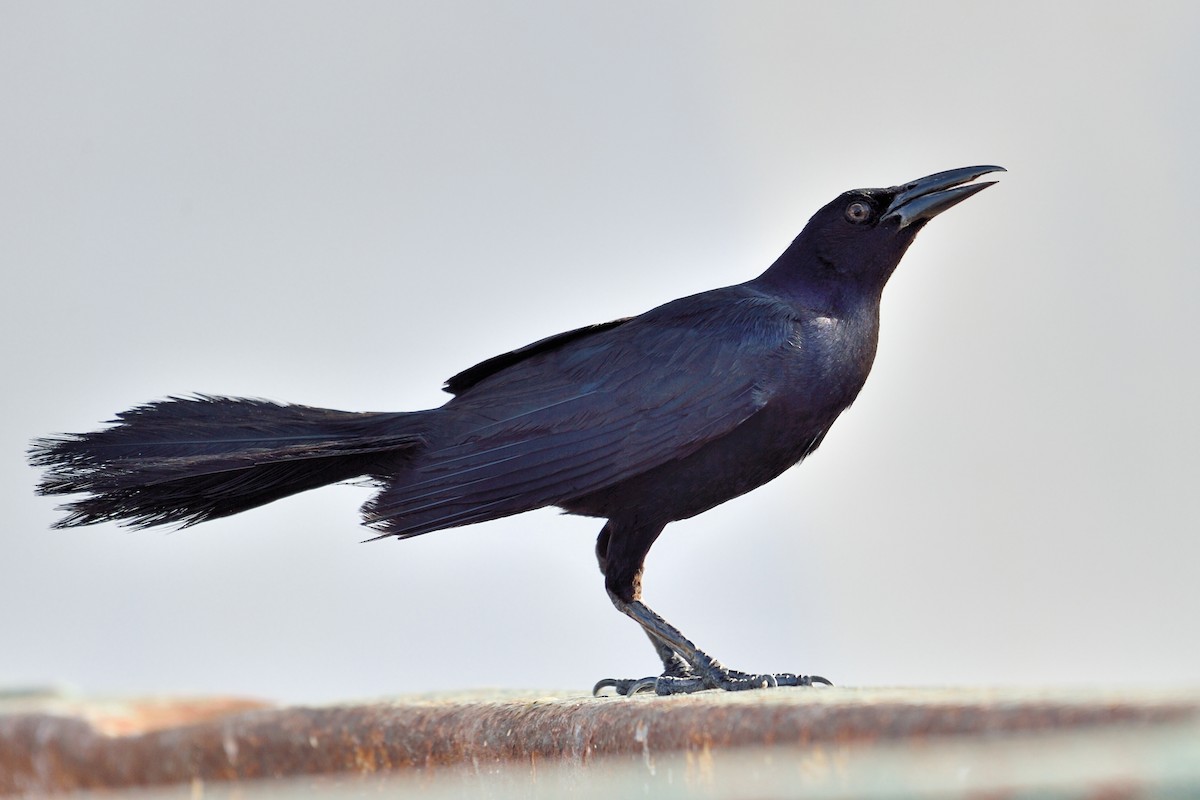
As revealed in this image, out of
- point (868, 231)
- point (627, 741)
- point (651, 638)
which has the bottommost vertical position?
point (627, 741)

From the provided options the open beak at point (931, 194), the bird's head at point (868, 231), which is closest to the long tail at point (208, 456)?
the bird's head at point (868, 231)

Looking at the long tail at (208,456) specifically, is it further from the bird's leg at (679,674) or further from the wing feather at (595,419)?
the bird's leg at (679,674)

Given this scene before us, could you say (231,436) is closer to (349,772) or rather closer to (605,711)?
(349,772)

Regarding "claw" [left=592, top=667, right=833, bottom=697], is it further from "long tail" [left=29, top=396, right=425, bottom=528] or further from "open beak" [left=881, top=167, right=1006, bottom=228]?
"open beak" [left=881, top=167, right=1006, bottom=228]

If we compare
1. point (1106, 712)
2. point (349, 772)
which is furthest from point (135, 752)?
point (1106, 712)

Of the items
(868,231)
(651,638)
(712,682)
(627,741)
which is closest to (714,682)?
(712,682)

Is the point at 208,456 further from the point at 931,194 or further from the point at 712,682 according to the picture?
the point at 931,194

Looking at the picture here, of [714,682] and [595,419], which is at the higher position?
[595,419]

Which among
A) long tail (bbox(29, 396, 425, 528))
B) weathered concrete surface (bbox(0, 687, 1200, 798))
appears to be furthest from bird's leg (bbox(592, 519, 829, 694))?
long tail (bbox(29, 396, 425, 528))

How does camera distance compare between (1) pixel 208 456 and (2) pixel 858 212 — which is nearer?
(1) pixel 208 456
